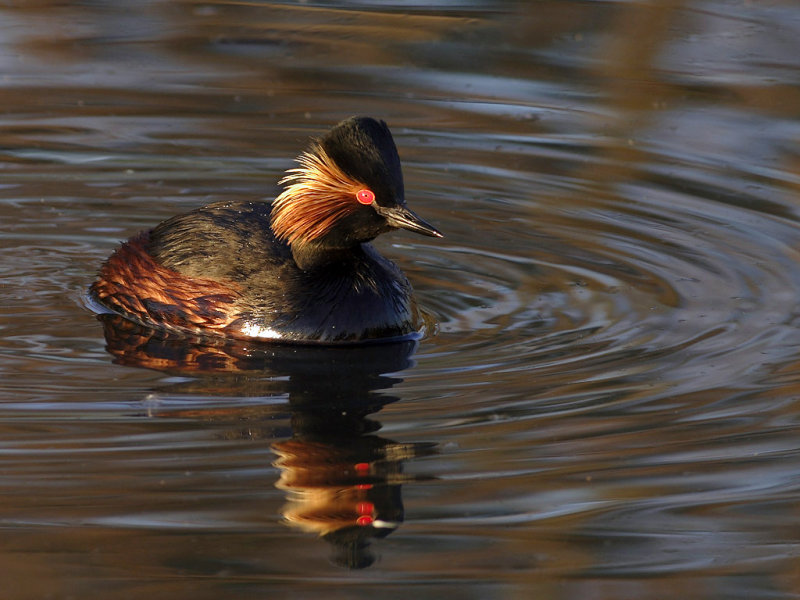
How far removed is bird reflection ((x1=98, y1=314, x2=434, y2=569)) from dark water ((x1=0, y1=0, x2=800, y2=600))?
0.02 metres

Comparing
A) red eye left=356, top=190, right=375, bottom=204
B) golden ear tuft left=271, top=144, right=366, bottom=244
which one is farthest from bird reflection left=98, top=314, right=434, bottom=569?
red eye left=356, top=190, right=375, bottom=204

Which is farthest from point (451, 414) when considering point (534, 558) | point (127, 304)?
point (127, 304)

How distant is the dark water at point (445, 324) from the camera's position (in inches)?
227

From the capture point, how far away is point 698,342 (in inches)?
317

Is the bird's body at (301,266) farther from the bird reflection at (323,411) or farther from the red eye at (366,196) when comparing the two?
the bird reflection at (323,411)

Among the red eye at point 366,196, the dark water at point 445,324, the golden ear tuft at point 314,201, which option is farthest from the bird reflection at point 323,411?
the red eye at point 366,196

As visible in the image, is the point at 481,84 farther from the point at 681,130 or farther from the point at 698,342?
the point at 698,342

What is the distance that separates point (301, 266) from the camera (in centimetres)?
840

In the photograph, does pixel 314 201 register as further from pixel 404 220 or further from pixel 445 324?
pixel 445 324

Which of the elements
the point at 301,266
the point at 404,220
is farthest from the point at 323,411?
the point at 301,266

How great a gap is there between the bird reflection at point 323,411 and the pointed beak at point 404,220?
0.66 m

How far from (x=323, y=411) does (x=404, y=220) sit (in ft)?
4.08

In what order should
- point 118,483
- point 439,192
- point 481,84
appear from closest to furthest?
point 118,483, point 439,192, point 481,84

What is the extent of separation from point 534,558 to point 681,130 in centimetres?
687
